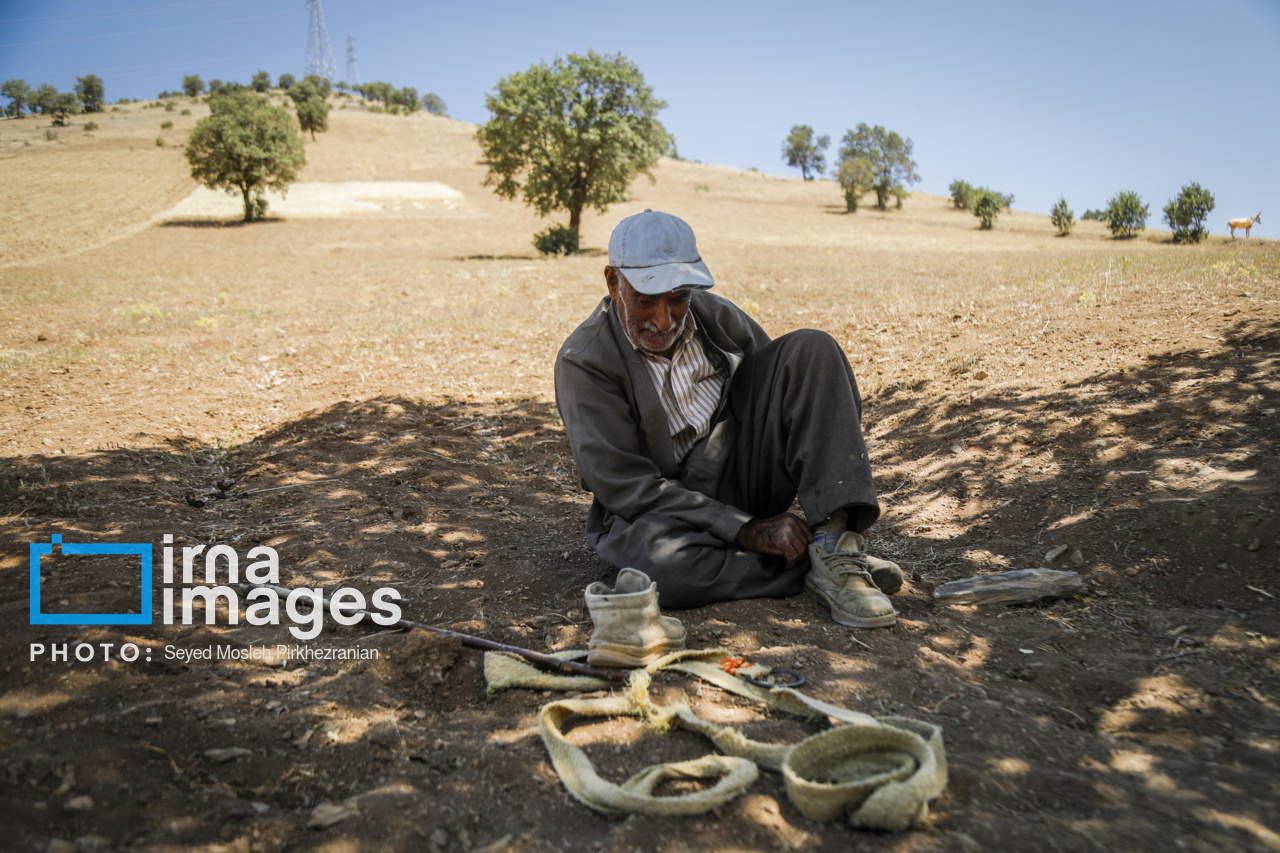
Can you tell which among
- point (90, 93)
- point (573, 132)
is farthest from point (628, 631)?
point (90, 93)

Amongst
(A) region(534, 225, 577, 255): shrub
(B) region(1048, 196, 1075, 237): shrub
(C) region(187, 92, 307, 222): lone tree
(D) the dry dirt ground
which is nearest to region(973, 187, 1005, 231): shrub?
(B) region(1048, 196, 1075, 237): shrub

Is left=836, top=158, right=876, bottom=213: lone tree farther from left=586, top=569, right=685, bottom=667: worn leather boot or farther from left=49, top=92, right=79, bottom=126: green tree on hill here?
left=49, top=92, right=79, bottom=126: green tree on hill

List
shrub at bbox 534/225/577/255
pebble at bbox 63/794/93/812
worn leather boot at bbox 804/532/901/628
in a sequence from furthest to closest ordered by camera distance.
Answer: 1. shrub at bbox 534/225/577/255
2. worn leather boot at bbox 804/532/901/628
3. pebble at bbox 63/794/93/812

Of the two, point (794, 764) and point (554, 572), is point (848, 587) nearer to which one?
point (794, 764)

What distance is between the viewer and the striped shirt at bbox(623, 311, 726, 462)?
303cm

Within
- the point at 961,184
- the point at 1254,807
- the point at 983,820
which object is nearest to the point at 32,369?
the point at 983,820

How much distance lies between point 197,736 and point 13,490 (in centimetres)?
266

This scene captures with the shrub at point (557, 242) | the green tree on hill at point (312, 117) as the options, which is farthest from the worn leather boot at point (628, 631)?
the green tree on hill at point (312, 117)

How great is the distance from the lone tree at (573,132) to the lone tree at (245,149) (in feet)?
39.7

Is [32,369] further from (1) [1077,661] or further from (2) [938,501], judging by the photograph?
(1) [1077,661]

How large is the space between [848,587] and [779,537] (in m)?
0.31

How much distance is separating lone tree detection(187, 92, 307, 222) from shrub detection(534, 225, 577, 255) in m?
15.5

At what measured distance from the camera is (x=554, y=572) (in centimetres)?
317

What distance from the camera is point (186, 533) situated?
Answer: 328 cm
